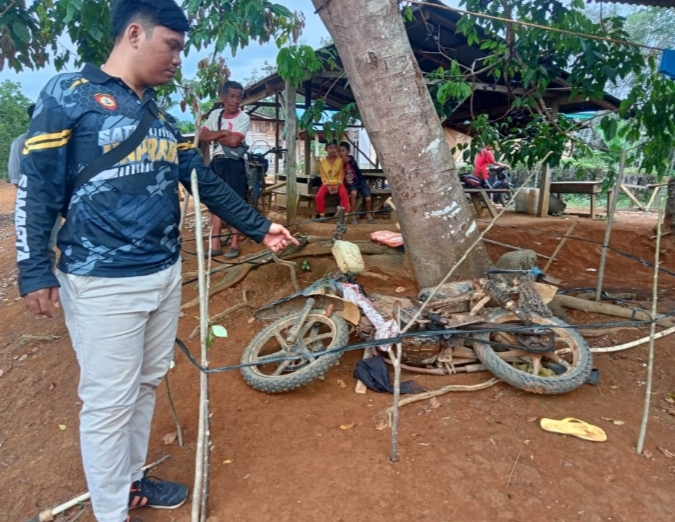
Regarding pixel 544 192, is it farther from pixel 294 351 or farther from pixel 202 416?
pixel 202 416

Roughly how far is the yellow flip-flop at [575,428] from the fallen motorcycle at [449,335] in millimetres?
196

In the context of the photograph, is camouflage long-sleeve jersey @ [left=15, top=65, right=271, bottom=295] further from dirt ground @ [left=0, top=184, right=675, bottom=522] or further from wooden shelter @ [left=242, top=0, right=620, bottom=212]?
wooden shelter @ [left=242, top=0, right=620, bottom=212]

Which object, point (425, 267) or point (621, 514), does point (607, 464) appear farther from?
point (425, 267)

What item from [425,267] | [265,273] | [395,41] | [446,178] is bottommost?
[265,273]

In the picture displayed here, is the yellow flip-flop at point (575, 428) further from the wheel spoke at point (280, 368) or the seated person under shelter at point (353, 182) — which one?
the seated person under shelter at point (353, 182)

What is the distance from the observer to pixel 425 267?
3.41m

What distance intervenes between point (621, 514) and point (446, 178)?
6.95 ft

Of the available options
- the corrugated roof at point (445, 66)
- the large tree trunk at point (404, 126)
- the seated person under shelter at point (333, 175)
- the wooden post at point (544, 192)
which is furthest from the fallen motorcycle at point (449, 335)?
the wooden post at point (544, 192)

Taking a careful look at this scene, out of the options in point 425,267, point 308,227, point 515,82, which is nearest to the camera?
point 425,267

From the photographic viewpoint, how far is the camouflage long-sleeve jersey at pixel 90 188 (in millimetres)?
1552

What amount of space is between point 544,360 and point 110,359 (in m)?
2.51

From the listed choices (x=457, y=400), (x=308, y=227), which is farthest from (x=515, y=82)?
(x=457, y=400)

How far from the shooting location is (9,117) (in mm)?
19078

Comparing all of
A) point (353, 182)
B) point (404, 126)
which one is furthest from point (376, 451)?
point (353, 182)
